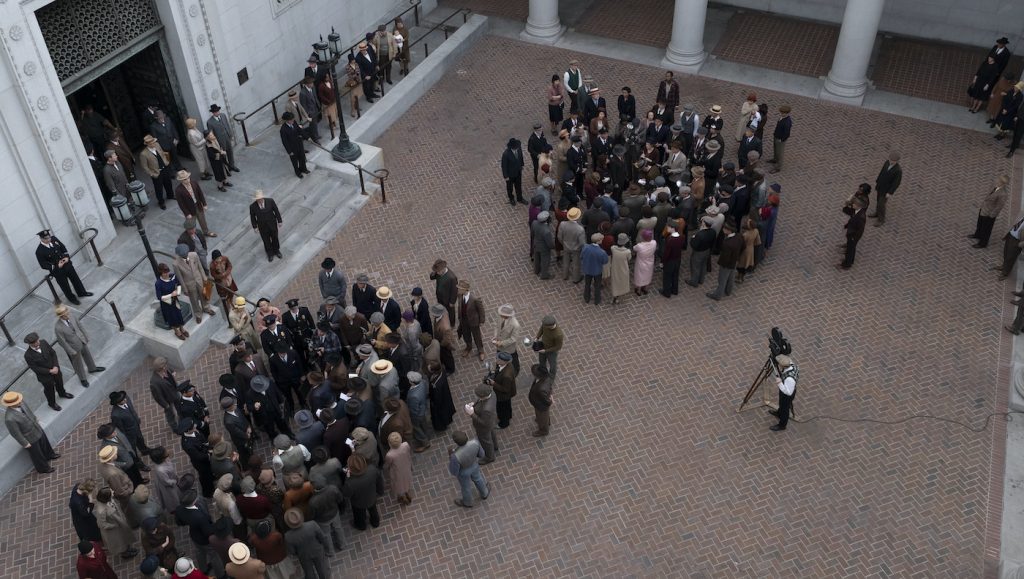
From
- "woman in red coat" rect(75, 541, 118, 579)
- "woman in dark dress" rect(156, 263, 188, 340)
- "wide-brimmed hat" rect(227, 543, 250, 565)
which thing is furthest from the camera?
"woman in dark dress" rect(156, 263, 188, 340)

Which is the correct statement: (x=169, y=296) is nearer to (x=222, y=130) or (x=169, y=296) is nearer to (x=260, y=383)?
(x=260, y=383)

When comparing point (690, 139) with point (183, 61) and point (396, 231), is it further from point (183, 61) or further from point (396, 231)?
point (183, 61)

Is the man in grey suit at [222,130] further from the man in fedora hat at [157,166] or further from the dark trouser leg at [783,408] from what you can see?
the dark trouser leg at [783,408]

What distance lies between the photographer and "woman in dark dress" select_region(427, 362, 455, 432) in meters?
12.8

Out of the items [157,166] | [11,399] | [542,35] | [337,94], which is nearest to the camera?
[11,399]

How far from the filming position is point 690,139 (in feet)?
58.6

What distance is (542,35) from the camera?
23.9 m

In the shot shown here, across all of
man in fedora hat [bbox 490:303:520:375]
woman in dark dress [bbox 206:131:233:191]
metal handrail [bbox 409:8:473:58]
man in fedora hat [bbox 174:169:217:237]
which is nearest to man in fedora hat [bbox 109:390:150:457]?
man in fedora hat [bbox 174:169:217:237]

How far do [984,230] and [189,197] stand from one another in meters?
14.7

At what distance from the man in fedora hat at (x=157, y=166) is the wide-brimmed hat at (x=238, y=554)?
29.8ft

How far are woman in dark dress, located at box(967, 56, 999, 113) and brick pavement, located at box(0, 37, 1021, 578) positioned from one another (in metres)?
1.53

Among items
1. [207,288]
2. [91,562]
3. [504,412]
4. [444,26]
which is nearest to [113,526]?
[91,562]

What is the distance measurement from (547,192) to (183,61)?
785 centimetres

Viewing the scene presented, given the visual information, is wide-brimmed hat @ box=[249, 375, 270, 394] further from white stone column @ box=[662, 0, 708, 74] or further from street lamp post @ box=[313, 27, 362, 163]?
white stone column @ box=[662, 0, 708, 74]
